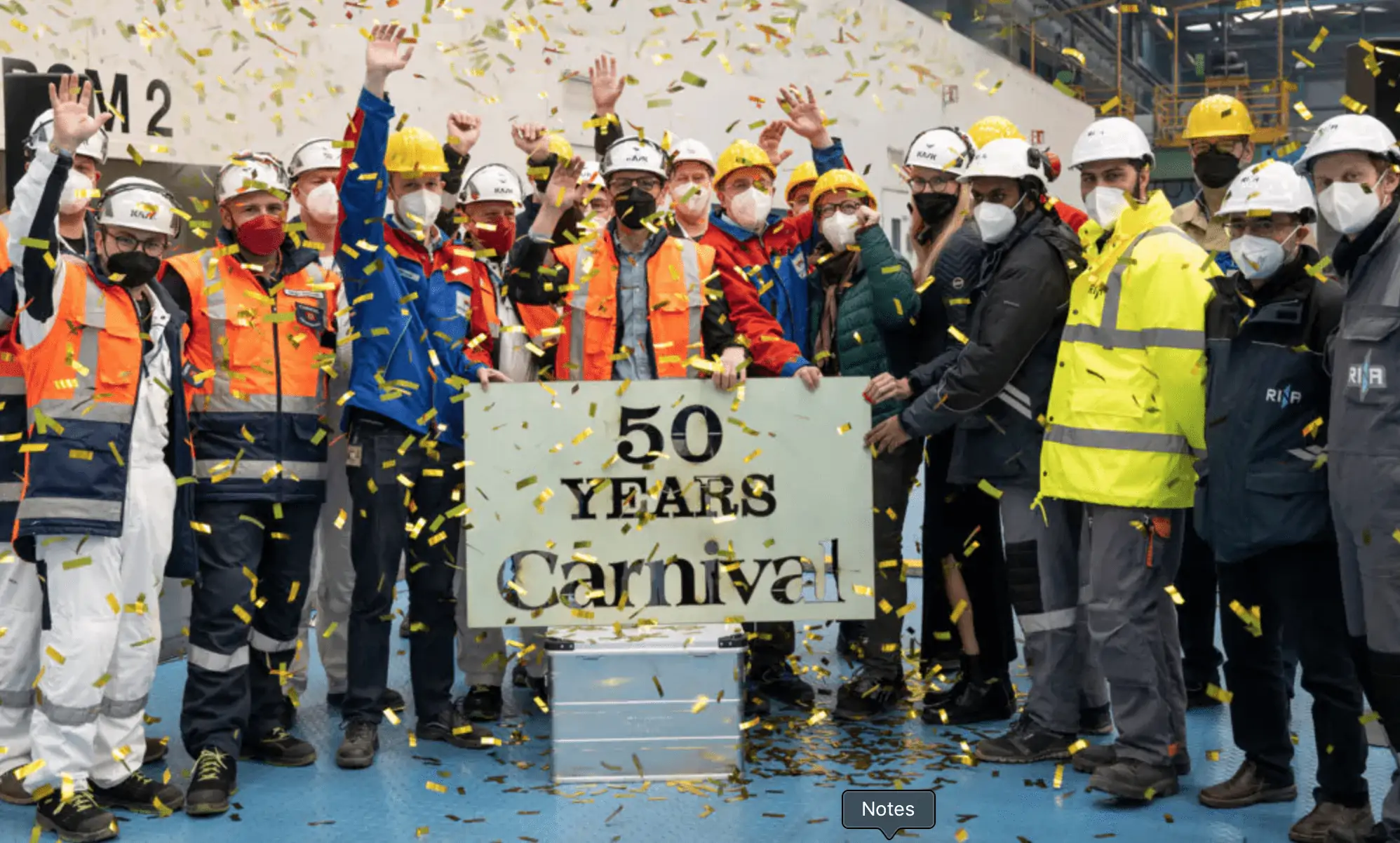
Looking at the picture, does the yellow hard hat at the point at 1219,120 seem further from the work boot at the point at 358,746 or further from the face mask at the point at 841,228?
the work boot at the point at 358,746

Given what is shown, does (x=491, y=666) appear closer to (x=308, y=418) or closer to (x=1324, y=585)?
(x=308, y=418)

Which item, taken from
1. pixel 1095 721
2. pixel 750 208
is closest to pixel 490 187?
pixel 750 208

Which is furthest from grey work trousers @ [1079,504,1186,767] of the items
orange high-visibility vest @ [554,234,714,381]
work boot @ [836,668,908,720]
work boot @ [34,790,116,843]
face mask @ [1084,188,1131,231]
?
work boot @ [34,790,116,843]

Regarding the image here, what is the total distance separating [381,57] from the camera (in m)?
4.79

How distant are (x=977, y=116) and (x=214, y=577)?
16.2m

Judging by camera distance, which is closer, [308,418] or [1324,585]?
[1324,585]

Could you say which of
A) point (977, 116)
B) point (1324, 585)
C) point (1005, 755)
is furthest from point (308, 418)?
point (977, 116)

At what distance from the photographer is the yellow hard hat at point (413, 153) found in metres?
5.11

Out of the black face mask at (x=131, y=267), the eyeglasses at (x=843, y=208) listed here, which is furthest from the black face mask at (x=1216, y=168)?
the black face mask at (x=131, y=267)

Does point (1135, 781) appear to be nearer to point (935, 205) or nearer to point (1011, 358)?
point (1011, 358)

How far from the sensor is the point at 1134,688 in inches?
181

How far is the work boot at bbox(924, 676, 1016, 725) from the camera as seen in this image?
5.50m

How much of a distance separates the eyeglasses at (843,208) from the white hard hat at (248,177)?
2.21 metres

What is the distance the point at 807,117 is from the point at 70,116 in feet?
10.3
